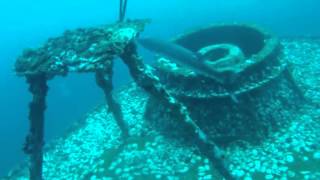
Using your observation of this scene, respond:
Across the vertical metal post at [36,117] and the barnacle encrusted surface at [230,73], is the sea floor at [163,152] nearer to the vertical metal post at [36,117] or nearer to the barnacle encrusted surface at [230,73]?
the barnacle encrusted surface at [230,73]

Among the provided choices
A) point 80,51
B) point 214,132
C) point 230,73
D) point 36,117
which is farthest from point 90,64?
point 214,132

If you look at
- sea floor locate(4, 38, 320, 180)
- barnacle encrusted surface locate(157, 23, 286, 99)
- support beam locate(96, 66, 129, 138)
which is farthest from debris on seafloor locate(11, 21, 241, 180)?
support beam locate(96, 66, 129, 138)

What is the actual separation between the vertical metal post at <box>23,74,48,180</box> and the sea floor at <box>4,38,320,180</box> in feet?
6.89

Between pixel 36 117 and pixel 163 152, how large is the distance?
3313 millimetres

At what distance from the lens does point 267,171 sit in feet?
25.2

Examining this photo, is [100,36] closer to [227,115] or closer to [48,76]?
[48,76]

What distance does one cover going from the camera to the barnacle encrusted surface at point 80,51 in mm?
5762

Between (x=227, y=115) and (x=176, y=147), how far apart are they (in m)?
1.44

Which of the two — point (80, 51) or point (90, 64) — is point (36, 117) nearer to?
point (80, 51)

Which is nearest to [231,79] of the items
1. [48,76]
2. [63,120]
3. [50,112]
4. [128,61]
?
[128,61]

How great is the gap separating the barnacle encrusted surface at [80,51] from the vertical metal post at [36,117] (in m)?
0.31

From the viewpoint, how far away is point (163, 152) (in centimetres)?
890

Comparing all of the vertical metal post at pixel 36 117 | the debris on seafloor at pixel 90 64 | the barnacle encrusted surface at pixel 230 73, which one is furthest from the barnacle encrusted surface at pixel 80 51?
the barnacle encrusted surface at pixel 230 73

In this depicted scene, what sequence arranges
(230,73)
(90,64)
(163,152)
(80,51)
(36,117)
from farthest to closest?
(163,152) < (230,73) < (36,117) < (80,51) < (90,64)
